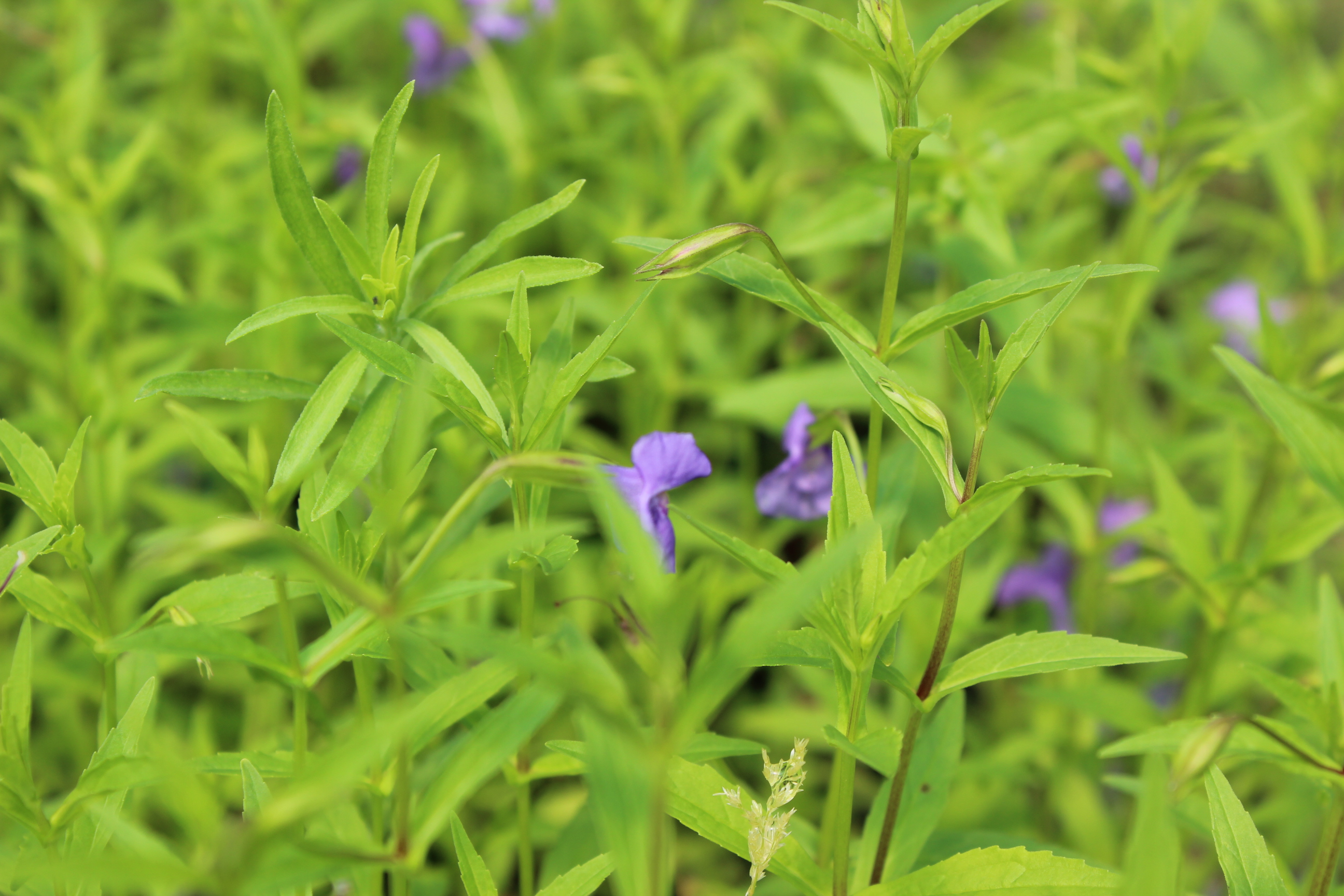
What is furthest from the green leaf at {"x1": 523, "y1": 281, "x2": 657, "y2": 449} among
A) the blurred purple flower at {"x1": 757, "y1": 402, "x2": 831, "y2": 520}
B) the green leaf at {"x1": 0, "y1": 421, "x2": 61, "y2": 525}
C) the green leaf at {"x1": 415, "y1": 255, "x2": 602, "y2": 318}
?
the green leaf at {"x1": 0, "y1": 421, "x2": 61, "y2": 525}

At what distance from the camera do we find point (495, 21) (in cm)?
337

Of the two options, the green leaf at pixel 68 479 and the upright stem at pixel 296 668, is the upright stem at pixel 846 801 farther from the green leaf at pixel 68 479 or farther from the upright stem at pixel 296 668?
the green leaf at pixel 68 479

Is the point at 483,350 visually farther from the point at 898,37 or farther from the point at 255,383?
the point at 898,37

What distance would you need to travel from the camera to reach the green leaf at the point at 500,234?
1.42 meters

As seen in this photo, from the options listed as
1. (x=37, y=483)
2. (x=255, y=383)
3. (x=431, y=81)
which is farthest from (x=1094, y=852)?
(x=431, y=81)

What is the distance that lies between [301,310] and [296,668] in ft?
1.54

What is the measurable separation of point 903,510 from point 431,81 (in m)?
2.59

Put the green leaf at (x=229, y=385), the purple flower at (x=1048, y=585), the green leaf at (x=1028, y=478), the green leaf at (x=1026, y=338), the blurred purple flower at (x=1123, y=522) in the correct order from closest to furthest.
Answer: the green leaf at (x=1028, y=478) < the green leaf at (x=1026, y=338) < the green leaf at (x=229, y=385) < the purple flower at (x=1048, y=585) < the blurred purple flower at (x=1123, y=522)

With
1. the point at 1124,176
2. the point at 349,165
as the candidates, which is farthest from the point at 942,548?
the point at 349,165

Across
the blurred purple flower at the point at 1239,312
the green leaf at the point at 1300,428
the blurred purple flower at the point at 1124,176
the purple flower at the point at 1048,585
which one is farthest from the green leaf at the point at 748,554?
the blurred purple flower at the point at 1239,312

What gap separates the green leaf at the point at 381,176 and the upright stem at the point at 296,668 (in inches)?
19.4

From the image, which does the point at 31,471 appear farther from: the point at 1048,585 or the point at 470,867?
the point at 1048,585

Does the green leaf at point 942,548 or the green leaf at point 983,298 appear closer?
the green leaf at point 942,548

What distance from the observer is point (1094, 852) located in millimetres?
2277
